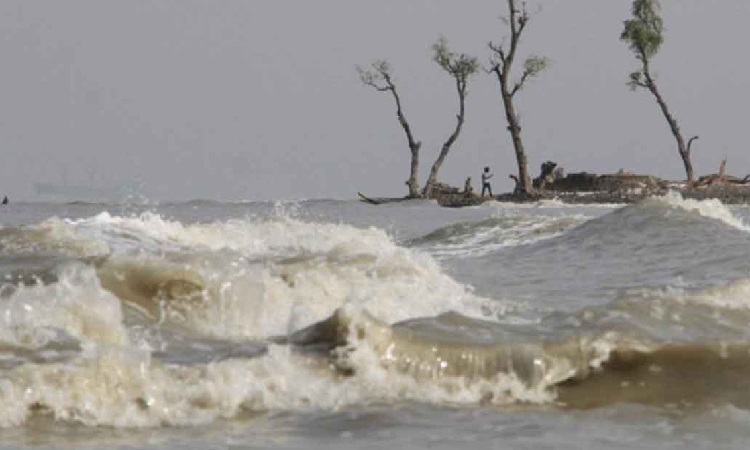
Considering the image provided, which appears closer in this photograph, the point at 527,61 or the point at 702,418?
the point at 702,418

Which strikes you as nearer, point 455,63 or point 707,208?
point 707,208

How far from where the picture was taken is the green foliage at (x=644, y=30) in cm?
4534

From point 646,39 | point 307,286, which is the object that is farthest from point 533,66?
point 307,286

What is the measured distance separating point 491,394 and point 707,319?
2053mm

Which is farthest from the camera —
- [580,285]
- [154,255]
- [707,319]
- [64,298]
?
[580,285]

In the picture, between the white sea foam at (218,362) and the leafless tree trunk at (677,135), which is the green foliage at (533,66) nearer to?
the leafless tree trunk at (677,135)

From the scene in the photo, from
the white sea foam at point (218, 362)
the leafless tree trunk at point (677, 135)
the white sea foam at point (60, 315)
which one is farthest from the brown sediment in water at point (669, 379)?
the leafless tree trunk at point (677, 135)

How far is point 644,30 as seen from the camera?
150 feet

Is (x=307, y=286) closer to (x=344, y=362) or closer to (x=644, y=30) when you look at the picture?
(x=344, y=362)

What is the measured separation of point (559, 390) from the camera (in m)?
6.02

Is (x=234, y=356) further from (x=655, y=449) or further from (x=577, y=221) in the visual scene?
(x=577, y=221)

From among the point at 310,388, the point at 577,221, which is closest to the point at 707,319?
the point at 310,388

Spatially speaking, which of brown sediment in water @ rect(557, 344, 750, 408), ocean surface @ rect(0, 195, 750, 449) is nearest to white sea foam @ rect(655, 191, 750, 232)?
ocean surface @ rect(0, 195, 750, 449)

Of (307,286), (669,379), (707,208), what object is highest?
(707,208)
